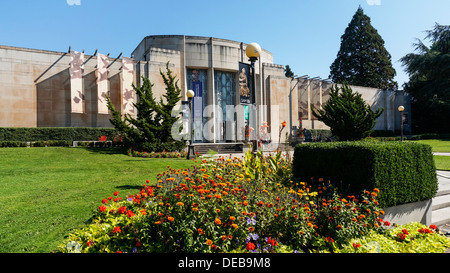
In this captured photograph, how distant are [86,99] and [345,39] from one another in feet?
140

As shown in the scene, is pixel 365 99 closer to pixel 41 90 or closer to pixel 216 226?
pixel 41 90

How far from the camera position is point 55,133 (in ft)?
60.2

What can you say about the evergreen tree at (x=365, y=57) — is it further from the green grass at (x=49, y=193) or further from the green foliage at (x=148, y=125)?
the green grass at (x=49, y=193)

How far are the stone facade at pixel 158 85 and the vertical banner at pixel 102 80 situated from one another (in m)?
0.08

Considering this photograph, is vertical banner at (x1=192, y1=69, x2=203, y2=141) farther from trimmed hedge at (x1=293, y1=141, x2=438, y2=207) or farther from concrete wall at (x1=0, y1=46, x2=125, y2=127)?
trimmed hedge at (x1=293, y1=141, x2=438, y2=207)

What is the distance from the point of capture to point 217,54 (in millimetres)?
25391

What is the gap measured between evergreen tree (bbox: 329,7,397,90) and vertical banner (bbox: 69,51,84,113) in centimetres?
3867

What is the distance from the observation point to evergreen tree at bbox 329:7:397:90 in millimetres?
41719

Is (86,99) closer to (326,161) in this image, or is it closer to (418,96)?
(326,161)

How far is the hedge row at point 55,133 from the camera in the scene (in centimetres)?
1698

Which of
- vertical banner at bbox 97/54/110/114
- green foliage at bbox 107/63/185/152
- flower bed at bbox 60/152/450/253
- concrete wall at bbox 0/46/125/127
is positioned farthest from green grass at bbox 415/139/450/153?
concrete wall at bbox 0/46/125/127

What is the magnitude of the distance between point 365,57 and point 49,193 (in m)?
47.6

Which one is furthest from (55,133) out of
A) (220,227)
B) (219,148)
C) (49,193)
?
(220,227)

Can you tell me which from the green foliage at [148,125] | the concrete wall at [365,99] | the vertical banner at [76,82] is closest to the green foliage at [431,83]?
the concrete wall at [365,99]
